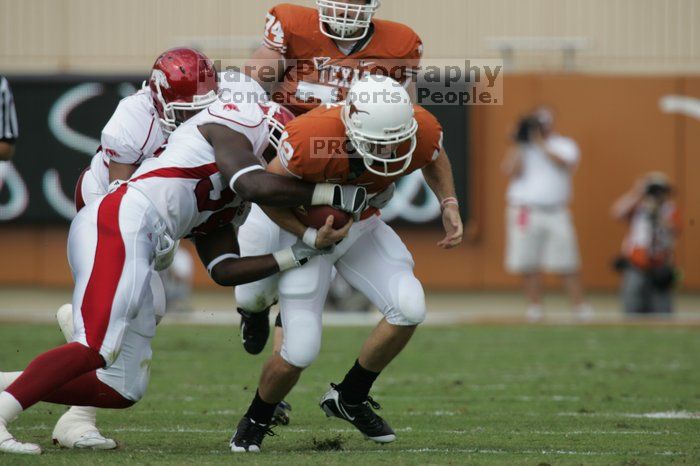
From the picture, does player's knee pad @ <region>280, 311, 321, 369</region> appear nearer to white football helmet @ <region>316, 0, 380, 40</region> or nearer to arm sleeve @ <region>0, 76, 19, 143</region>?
white football helmet @ <region>316, 0, 380, 40</region>

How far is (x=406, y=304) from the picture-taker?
14.6 feet

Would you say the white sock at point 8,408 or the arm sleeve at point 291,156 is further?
the arm sleeve at point 291,156

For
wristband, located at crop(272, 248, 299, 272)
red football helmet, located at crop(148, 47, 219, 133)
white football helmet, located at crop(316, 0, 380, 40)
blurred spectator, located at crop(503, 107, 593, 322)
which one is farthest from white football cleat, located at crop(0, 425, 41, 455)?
blurred spectator, located at crop(503, 107, 593, 322)

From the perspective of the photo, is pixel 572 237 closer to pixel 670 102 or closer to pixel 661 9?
pixel 670 102

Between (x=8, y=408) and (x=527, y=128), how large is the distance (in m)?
6.81

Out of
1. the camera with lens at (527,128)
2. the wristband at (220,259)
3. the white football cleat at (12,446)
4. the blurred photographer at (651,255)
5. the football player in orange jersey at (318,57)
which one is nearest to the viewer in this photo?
the white football cleat at (12,446)

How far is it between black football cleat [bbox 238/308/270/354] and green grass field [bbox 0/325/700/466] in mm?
338

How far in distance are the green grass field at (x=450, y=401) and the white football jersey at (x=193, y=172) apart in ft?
2.72

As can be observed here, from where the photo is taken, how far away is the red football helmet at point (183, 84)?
174 inches

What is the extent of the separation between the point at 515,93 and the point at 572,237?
1.46 m

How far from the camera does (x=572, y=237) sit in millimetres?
10164

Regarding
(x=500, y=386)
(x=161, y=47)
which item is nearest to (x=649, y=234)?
A: (x=500, y=386)

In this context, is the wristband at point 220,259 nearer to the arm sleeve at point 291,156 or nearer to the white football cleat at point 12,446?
the arm sleeve at point 291,156

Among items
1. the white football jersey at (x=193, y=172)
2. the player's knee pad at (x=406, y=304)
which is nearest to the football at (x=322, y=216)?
the white football jersey at (x=193, y=172)
